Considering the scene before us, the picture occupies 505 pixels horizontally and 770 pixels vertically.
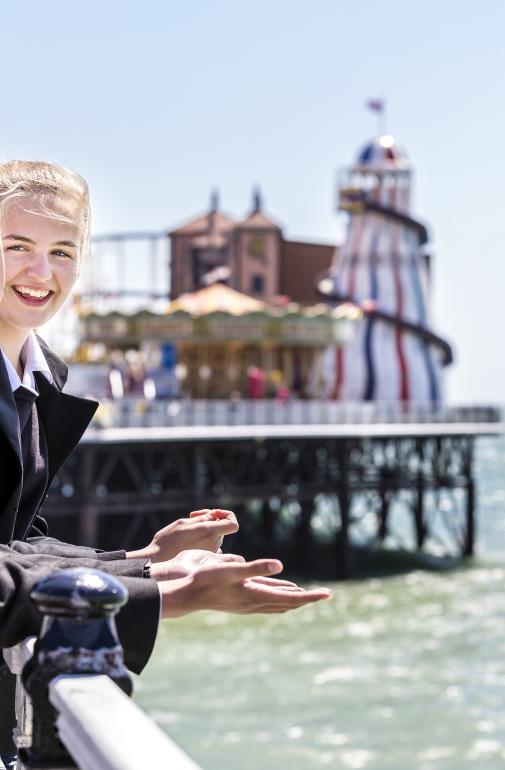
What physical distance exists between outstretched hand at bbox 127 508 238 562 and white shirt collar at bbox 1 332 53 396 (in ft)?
1.10

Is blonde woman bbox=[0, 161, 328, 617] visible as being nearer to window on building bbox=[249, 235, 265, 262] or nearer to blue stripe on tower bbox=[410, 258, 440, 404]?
blue stripe on tower bbox=[410, 258, 440, 404]

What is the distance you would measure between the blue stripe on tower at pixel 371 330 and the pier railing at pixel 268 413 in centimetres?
398

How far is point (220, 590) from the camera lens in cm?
Result: 197

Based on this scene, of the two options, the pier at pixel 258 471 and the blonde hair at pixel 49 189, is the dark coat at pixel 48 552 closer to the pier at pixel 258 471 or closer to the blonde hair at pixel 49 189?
the blonde hair at pixel 49 189

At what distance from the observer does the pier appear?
2620 centimetres

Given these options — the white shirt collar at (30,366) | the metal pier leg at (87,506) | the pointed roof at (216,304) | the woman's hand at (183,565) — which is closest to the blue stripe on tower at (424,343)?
the pointed roof at (216,304)

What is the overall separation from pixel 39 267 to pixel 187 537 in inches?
20.5

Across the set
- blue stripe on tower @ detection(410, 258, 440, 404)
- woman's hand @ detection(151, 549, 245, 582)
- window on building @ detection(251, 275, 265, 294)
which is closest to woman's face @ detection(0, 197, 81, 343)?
woman's hand @ detection(151, 549, 245, 582)

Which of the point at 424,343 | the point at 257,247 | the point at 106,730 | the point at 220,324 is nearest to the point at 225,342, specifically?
the point at 220,324

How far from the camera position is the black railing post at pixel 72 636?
1.70 metres

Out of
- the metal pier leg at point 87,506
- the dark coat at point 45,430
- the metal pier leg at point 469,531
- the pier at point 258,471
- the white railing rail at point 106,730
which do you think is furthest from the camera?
the metal pier leg at point 469,531

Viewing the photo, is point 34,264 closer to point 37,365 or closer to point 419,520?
point 37,365

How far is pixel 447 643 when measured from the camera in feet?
65.3

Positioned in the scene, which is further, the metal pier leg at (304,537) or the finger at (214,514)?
the metal pier leg at (304,537)
